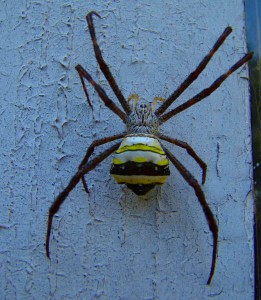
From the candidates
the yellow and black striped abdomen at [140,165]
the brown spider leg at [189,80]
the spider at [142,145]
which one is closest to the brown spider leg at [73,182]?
the spider at [142,145]

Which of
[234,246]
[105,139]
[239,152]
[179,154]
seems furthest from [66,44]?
[234,246]

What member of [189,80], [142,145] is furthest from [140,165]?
[189,80]

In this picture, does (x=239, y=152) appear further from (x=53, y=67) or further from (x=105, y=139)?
(x=53, y=67)

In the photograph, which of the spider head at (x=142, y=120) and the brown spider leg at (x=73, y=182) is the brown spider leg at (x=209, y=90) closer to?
the spider head at (x=142, y=120)

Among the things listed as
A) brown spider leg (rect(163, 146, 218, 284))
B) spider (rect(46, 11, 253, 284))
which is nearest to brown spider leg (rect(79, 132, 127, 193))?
spider (rect(46, 11, 253, 284))

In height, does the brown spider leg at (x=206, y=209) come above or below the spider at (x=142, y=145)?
below
